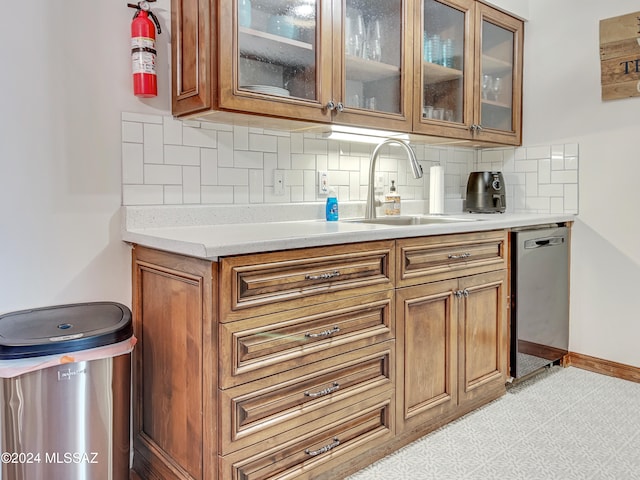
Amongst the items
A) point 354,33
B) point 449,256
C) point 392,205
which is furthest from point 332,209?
point 354,33

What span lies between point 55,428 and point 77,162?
88 cm

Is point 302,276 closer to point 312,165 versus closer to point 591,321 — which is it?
point 312,165

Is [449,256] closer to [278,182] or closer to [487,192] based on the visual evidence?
[278,182]

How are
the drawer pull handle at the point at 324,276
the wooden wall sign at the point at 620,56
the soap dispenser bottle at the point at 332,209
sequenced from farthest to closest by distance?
the wooden wall sign at the point at 620,56 → the soap dispenser bottle at the point at 332,209 → the drawer pull handle at the point at 324,276

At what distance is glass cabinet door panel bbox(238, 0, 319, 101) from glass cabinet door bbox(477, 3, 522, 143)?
123 centimetres

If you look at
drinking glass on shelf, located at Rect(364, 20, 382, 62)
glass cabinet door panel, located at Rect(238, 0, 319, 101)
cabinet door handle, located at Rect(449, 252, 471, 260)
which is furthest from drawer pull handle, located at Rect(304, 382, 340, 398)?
drinking glass on shelf, located at Rect(364, 20, 382, 62)

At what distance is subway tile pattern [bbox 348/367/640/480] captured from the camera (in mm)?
1812

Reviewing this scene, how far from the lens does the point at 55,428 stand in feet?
4.48

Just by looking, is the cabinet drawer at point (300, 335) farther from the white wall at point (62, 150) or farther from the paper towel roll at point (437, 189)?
the paper towel roll at point (437, 189)

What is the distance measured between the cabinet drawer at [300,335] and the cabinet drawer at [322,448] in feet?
0.76

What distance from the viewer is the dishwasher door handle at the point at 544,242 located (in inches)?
99.5

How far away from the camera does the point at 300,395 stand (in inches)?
62.1

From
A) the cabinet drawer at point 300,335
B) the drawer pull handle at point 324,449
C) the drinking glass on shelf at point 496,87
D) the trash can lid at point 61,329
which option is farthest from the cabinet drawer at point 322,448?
the drinking glass on shelf at point 496,87

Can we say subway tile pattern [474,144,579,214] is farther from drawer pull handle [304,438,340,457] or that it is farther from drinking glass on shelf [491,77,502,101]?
drawer pull handle [304,438,340,457]
